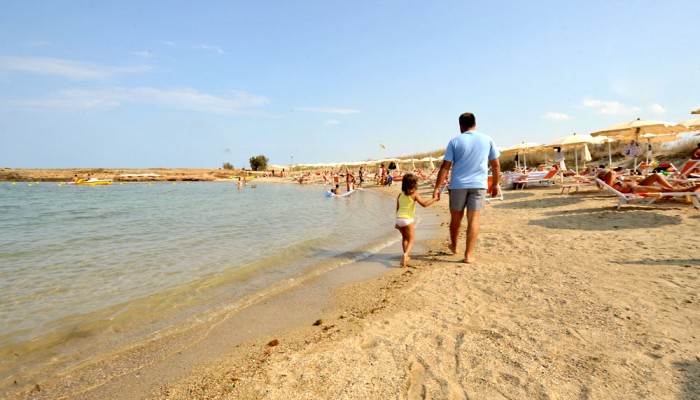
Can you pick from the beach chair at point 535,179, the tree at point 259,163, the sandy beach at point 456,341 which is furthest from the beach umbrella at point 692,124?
the tree at point 259,163

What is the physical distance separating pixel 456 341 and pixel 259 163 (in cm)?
8390

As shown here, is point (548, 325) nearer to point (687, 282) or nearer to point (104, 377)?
point (687, 282)

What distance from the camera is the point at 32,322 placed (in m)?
3.57

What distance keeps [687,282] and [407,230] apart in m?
2.91

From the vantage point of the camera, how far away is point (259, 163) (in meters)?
82.9

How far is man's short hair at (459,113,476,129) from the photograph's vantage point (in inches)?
176

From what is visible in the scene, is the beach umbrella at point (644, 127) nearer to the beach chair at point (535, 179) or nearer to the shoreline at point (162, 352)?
the beach chair at point (535, 179)

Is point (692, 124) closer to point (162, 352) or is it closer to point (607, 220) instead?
point (607, 220)

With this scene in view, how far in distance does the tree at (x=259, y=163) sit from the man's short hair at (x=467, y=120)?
81.2 meters

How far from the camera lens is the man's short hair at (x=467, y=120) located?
447 cm

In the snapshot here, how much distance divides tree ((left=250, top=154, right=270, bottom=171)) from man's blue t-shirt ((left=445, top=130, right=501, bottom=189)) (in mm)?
81309

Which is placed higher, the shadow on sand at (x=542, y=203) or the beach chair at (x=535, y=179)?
the beach chair at (x=535, y=179)

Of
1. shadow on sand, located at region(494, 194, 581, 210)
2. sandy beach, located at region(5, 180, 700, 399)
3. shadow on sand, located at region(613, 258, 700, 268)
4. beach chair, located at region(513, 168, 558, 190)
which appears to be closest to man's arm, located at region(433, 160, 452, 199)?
sandy beach, located at region(5, 180, 700, 399)

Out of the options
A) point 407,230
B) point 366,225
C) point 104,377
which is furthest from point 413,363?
point 366,225
